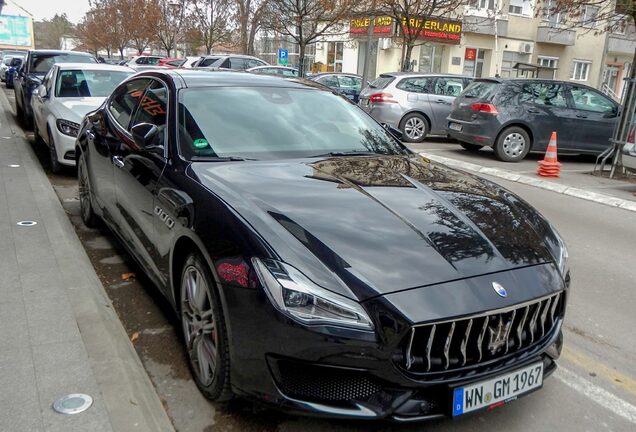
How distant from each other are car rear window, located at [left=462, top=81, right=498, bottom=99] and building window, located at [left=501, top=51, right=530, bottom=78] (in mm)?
22149

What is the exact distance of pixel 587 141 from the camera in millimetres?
11555

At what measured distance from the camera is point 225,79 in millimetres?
4035

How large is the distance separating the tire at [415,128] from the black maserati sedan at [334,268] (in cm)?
1004

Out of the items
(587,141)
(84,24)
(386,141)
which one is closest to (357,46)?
(587,141)

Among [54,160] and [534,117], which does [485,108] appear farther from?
[54,160]

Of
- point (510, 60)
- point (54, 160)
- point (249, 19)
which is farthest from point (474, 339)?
point (510, 60)

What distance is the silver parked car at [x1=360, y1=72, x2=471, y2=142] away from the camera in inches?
525

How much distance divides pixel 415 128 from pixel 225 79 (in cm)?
1024

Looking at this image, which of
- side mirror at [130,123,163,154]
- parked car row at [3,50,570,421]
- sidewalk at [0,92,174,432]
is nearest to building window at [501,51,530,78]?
parked car row at [3,50,570,421]

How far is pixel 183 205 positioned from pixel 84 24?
2675 inches

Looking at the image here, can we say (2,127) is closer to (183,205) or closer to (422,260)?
(183,205)

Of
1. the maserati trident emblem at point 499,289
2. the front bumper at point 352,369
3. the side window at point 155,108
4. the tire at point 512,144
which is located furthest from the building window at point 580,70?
the front bumper at point 352,369

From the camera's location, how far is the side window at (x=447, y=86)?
13.9m

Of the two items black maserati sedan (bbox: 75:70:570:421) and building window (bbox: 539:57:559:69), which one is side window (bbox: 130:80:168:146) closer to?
black maserati sedan (bbox: 75:70:570:421)
